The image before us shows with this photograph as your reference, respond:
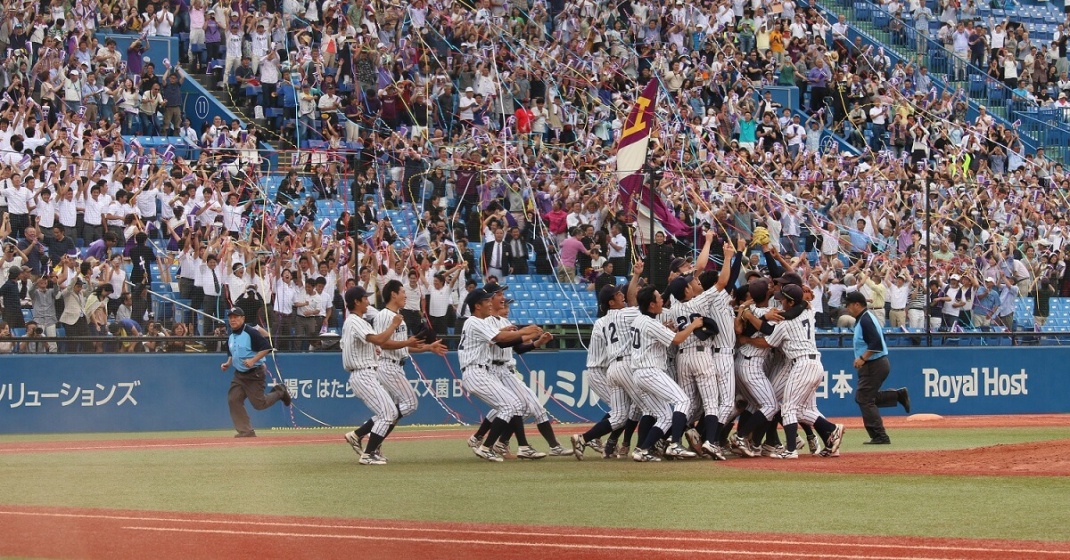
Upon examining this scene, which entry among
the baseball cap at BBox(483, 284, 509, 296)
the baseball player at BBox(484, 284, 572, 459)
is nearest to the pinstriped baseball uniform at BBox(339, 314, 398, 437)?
the baseball player at BBox(484, 284, 572, 459)

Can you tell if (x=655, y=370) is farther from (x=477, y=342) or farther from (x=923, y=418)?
(x=923, y=418)

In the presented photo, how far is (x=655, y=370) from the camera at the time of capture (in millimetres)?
14555

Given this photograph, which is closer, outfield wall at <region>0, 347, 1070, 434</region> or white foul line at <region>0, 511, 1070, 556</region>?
white foul line at <region>0, 511, 1070, 556</region>

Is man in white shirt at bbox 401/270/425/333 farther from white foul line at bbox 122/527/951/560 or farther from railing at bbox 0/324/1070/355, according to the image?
white foul line at bbox 122/527/951/560

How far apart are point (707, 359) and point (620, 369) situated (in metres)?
0.87

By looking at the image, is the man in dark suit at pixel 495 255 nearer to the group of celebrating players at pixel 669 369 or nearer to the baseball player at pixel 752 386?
the group of celebrating players at pixel 669 369

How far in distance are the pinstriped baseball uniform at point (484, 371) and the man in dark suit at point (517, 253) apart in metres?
4.92

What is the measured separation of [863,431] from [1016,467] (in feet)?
22.9

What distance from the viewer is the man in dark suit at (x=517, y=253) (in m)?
20.0

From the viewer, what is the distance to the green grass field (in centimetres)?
988

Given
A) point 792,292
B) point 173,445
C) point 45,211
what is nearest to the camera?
point 792,292

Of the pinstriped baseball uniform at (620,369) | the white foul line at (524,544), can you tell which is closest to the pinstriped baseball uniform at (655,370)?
the pinstriped baseball uniform at (620,369)

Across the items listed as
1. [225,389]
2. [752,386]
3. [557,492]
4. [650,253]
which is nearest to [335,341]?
[225,389]

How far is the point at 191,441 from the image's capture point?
18219 millimetres
